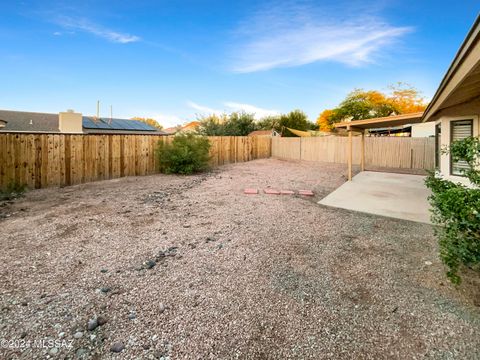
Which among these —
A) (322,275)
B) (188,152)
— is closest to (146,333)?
(322,275)

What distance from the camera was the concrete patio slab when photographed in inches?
210

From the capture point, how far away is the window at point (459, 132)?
6.59 metres

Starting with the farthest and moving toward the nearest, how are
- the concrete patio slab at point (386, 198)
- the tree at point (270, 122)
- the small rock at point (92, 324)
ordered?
the tree at point (270, 122) → the concrete patio slab at point (386, 198) → the small rock at point (92, 324)

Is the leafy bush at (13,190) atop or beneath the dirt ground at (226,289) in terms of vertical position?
atop

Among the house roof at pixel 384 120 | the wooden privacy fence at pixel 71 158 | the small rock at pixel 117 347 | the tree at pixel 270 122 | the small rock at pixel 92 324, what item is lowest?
the small rock at pixel 117 347

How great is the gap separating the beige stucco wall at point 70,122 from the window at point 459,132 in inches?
963

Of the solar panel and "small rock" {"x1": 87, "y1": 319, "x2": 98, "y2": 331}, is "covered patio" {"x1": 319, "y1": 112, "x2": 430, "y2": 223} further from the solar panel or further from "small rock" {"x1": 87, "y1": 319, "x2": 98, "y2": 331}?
the solar panel

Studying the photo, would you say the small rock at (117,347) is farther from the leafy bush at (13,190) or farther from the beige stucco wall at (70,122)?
the beige stucco wall at (70,122)

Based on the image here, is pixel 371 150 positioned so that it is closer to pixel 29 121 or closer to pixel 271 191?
pixel 271 191

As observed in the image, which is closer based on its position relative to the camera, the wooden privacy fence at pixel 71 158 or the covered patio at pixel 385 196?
the covered patio at pixel 385 196

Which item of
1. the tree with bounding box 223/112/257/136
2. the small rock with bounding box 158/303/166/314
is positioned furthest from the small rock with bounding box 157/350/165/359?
the tree with bounding box 223/112/257/136

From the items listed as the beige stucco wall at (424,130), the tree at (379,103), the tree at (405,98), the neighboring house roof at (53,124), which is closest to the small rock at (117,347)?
the beige stucco wall at (424,130)

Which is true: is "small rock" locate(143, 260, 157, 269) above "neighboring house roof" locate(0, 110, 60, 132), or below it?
below

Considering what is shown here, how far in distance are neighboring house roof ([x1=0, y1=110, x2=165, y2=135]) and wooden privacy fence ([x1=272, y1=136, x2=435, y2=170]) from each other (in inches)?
529
